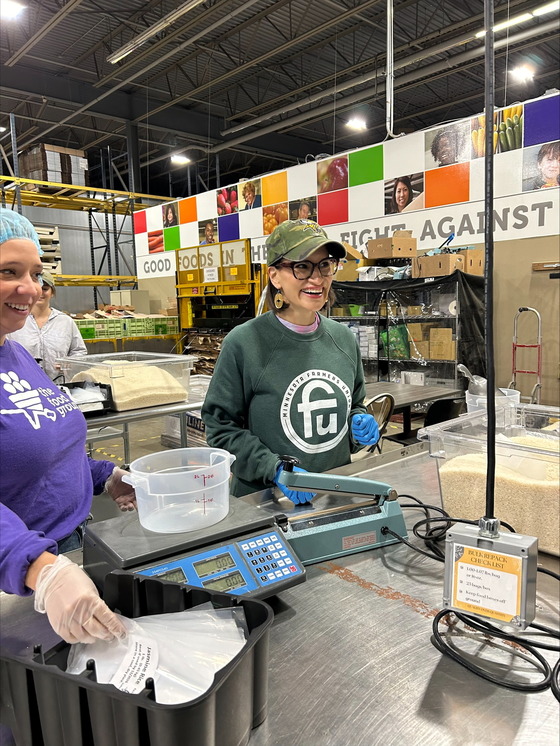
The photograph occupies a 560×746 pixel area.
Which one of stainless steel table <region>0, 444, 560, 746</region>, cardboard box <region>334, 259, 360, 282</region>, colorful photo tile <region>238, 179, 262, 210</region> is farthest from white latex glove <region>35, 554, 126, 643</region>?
colorful photo tile <region>238, 179, 262, 210</region>

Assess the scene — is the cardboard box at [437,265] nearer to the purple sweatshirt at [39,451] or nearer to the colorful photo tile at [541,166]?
the colorful photo tile at [541,166]

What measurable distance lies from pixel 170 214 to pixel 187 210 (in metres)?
0.49

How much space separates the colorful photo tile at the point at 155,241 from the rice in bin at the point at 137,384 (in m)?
7.05

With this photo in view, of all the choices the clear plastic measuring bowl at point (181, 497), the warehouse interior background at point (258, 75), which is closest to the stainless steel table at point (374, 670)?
the clear plastic measuring bowl at point (181, 497)

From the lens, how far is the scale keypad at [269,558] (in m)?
0.92

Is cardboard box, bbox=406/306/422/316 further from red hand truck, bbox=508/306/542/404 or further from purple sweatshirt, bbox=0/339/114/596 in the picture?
purple sweatshirt, bbox=0/339/114/596

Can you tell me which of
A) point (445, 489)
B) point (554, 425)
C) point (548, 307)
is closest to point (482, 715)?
point (445, 489)

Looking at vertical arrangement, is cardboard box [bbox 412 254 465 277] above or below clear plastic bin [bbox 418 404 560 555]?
above

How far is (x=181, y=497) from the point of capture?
1.03m

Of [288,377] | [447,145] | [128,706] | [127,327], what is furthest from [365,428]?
[127,327]

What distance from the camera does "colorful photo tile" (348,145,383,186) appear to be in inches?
250

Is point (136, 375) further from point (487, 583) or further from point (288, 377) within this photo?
point (487, 583)

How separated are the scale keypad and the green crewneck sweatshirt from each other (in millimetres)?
550

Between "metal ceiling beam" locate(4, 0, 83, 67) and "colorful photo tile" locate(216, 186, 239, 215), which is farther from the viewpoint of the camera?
"colorful photo tile" locate(216, 186, 239, 215)
